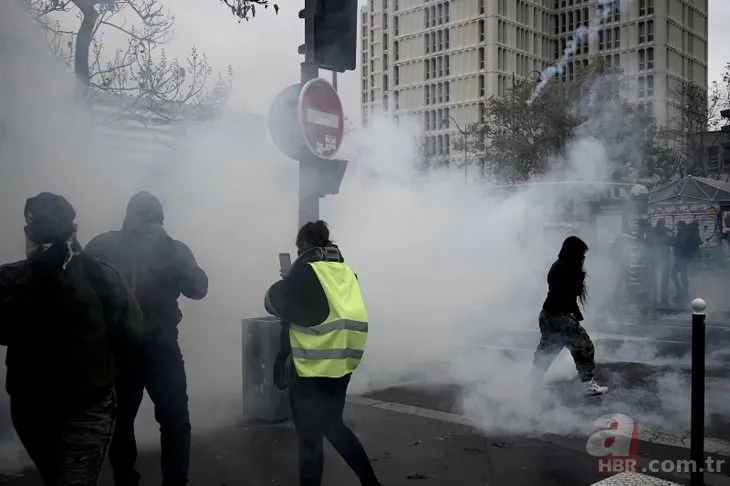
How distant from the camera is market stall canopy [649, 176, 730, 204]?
60.8 ft

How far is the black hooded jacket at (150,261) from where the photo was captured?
3650 millimetres

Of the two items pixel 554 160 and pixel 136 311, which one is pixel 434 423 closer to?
pixel 136 311

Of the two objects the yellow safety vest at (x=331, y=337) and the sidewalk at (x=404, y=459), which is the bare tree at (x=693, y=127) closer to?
the sidewalk at (x=404, y=459)

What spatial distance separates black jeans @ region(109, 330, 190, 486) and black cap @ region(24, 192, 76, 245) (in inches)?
45.7

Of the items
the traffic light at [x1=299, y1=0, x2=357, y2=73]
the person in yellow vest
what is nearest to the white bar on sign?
the traffic light at [x1=299, y1=0, x2=357, y2=73]

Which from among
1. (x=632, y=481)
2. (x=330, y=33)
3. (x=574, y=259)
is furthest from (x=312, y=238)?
(x=574, y=259)

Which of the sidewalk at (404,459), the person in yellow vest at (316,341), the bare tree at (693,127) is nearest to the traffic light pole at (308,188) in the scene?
the person in yellow vest at (316,341)

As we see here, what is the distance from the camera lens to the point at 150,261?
367 centimetres

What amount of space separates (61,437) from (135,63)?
1045cm

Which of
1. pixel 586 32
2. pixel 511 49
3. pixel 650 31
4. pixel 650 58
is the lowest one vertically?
pixel 650 58

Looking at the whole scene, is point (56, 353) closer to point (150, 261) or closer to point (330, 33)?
point (150, 261)

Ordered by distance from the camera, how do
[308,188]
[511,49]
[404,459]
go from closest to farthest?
[404,459], [308,188], [511,49]

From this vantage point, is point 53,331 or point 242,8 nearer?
point 53,331

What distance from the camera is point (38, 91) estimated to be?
19.8ft
